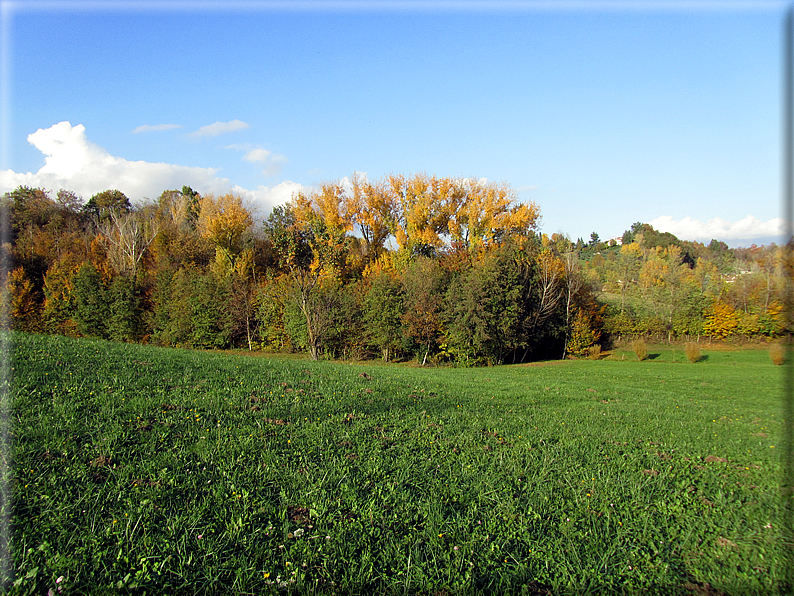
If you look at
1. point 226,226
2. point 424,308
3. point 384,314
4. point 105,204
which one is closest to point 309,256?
point 226,226

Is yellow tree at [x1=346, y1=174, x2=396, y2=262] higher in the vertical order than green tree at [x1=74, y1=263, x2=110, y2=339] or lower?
higher

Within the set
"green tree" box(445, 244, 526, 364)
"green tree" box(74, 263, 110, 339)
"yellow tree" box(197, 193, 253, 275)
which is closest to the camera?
"green tree" box(445, 244, 526, 364)

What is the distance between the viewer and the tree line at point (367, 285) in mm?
30141

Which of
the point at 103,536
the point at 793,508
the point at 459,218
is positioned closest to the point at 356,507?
the point at 103,536

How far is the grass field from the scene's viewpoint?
3314mm

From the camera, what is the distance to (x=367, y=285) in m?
33.4

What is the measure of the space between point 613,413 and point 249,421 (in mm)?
7814

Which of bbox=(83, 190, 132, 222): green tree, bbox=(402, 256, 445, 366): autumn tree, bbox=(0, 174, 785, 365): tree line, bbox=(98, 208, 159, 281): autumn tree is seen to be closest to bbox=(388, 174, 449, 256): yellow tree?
bbox=(0, 174, 785, 365): tree line

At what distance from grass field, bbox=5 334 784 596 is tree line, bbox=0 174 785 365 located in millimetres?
21346

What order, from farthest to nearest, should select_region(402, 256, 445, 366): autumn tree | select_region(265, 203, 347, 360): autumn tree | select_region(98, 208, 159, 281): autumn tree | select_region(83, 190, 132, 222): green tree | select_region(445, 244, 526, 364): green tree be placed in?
select_region(83, 190, 132, 222): green tree < select_region(98, 208, 159, 281): autumn tree < select_region(402, 256, 445, 366): autumn tree < select_region(265, 203, 347, 360): autumn tree < select_region(445, 244, 526, 364): green tree

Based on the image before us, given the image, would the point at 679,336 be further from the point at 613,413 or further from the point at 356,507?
the point at 356,507

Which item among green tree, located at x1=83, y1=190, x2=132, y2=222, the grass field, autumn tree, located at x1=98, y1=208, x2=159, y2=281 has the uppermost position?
green tree, located at x1=83, y1=190, x2=132, y2=222

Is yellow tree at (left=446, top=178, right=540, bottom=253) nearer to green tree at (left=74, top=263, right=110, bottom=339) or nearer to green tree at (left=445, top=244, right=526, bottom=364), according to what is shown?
green tree at (left=445, top=244, right=526, bottom=364)

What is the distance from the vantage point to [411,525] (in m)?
3.97
